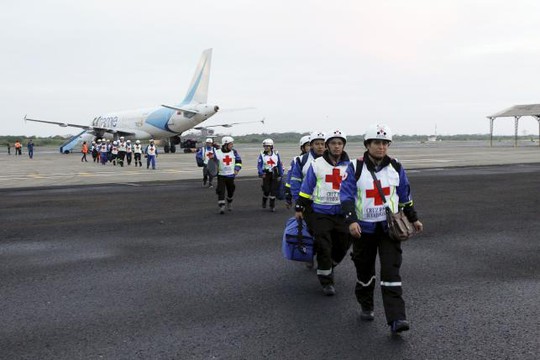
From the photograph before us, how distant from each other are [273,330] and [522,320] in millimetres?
2389

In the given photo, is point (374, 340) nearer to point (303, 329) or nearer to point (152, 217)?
point (303, 329)

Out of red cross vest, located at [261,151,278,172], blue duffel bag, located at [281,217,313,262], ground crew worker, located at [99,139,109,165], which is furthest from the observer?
ground crew worker, located at [99,139,109,165]

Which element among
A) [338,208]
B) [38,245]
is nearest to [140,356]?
[338,208]

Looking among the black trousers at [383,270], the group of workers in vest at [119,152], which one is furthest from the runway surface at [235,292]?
the group of workers in vest at [119,152]

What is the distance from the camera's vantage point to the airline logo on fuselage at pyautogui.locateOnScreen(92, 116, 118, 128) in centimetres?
5109

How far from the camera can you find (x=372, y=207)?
4840 mm

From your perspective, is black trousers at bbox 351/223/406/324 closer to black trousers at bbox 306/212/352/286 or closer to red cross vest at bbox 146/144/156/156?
black trousers at bbox 306/212/352/286

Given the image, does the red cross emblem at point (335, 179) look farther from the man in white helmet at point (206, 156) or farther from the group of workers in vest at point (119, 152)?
the group of workers in vest at point (119, 152)

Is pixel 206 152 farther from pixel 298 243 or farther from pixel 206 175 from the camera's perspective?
pixel 298 243

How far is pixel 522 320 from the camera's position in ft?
16.0

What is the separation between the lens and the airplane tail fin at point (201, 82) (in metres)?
46.5

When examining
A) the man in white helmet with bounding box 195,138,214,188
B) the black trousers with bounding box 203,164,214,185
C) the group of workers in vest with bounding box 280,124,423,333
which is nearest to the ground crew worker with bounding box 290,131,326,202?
the group of workers in vest with bounding box 280,124,423,333

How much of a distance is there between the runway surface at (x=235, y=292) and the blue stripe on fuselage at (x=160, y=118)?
3519 centimetres

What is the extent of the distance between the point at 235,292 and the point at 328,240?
48.8 inches
